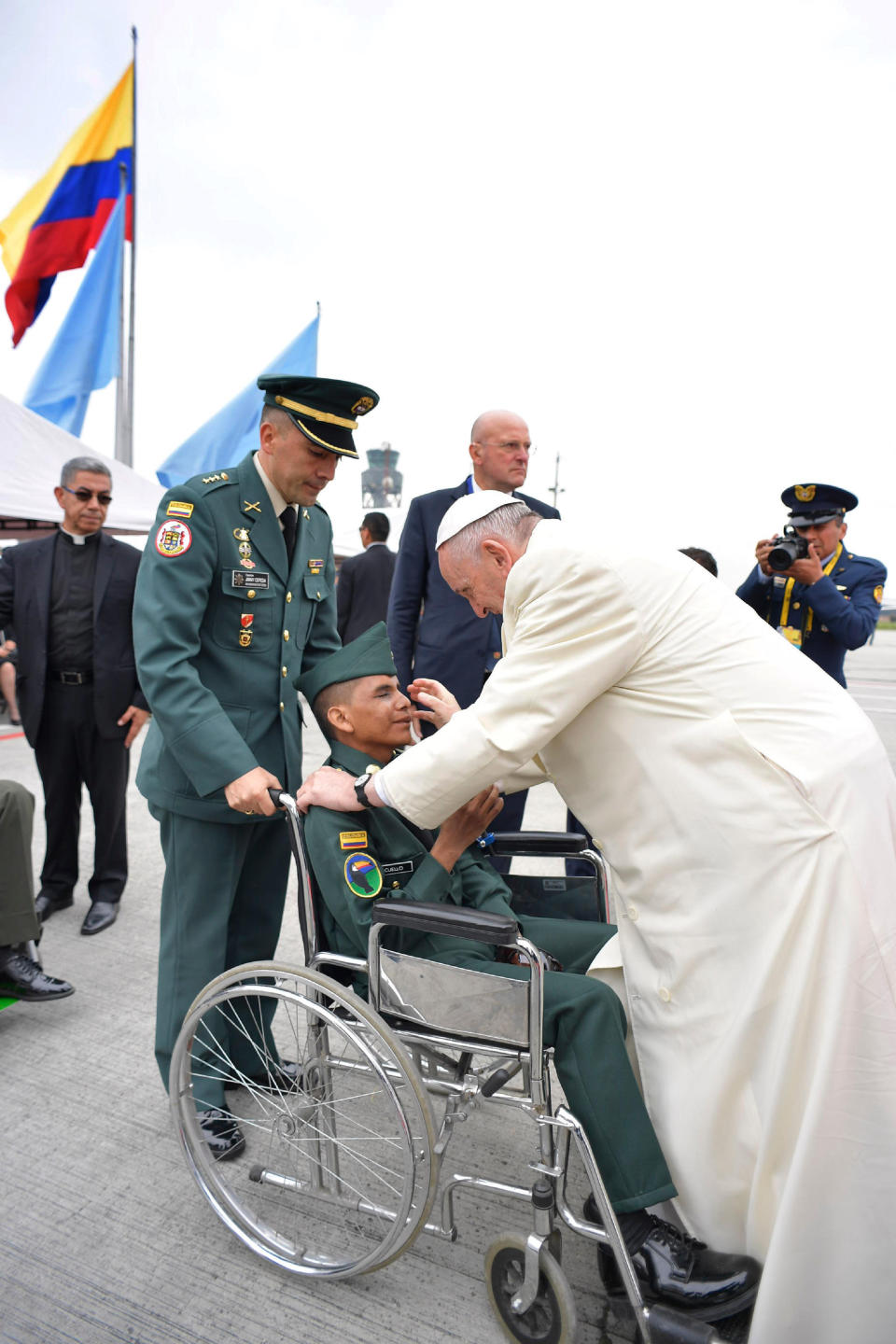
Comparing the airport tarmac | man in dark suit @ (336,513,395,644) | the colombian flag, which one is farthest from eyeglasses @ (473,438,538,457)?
the colombian flag

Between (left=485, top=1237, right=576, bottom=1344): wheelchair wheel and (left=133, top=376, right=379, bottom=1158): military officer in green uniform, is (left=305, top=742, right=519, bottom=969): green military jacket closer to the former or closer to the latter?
(left=133, top=376, right=379, bottom=1158): military officer in green uniform

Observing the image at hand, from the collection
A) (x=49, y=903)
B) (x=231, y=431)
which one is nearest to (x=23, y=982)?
(x=49, y=903)

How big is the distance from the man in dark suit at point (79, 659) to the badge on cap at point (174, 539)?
5.44ft

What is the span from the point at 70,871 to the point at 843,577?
357 cm

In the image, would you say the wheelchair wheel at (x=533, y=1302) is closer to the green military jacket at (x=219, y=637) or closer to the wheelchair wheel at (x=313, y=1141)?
the wheelchair wheel at (x=313, y=1141)

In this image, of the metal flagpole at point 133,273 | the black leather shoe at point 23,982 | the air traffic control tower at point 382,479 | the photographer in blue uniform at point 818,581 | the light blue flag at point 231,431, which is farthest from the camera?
the air traffic control tower at point 382,479

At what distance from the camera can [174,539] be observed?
76.6 inches

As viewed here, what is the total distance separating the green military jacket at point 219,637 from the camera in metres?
1.90

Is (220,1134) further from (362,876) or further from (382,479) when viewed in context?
(382,479)

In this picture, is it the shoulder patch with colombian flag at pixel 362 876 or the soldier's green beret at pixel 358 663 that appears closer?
the shoulder patch with colombian flag at pixel 362 876

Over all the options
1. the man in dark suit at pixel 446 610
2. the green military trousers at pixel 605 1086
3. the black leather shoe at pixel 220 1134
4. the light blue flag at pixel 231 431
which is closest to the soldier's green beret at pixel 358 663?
the green military trousers at pixel 605 1086

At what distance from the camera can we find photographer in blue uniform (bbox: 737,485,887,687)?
3.31m

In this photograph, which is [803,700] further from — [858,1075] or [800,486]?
[800,486]

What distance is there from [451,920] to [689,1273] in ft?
2.35
